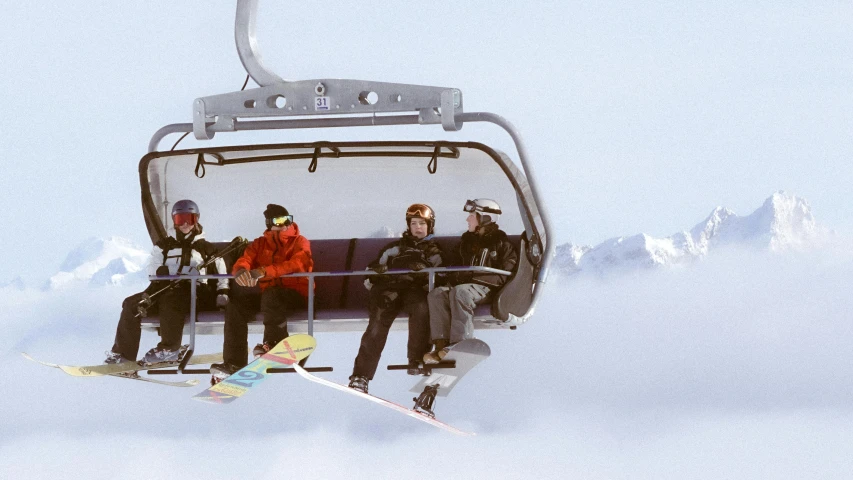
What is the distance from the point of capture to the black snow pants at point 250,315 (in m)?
12.8

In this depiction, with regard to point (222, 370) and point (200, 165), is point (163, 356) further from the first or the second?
point (200, 165)

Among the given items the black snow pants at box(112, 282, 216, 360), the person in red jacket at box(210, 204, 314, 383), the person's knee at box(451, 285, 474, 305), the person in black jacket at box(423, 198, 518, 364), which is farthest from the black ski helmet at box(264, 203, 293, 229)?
the person's knee at box(451, 285, 474, 305)

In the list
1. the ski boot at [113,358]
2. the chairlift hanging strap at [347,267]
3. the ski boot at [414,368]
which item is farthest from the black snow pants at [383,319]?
the ski boot at [113,358]

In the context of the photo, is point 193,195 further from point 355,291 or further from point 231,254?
point 355,291

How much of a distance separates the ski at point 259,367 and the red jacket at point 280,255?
70cm

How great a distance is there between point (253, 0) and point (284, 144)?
1.32m

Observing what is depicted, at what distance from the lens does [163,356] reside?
13.1 meters

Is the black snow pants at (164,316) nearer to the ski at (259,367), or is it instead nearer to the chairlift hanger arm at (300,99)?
the ski at (259,367)

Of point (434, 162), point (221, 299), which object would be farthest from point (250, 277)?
point (434, 162)

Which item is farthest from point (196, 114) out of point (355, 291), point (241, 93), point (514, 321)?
point (514, 321)

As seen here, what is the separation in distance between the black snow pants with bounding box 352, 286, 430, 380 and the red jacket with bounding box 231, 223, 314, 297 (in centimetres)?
76

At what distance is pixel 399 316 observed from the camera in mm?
12578

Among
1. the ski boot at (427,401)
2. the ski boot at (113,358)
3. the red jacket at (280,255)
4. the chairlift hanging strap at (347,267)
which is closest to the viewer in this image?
the ski boot at (427,401)

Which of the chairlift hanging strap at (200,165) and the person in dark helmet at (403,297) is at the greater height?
the chairlift hanging strap at (200,165)
